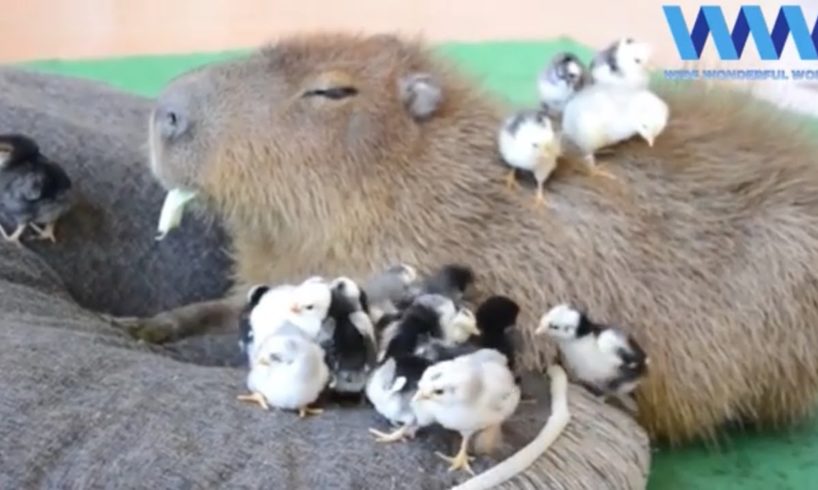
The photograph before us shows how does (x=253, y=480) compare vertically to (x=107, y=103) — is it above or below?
below

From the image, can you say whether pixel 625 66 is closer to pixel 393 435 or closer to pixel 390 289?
pixel 390 289

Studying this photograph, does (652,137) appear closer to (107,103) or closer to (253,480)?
(253,480)

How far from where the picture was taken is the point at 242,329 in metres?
1.36

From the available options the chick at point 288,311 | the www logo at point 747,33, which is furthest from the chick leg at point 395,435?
the www logo at point 747,33

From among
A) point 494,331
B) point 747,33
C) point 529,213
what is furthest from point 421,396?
point 747,33

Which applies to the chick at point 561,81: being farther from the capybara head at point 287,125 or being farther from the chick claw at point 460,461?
the chick claw at point 460,461

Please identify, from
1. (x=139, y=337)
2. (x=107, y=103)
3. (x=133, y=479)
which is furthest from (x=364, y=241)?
(x=107, y=103)

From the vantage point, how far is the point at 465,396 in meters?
1.12

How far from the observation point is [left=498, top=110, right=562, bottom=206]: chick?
135cm

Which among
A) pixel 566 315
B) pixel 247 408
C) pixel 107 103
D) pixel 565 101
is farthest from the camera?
pixel 107 103

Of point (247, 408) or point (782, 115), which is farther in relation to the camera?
point (782, 115)

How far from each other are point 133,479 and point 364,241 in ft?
1.23

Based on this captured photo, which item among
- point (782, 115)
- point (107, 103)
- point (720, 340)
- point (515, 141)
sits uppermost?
point (107, 103)

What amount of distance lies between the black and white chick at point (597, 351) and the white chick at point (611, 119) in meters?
0.16
